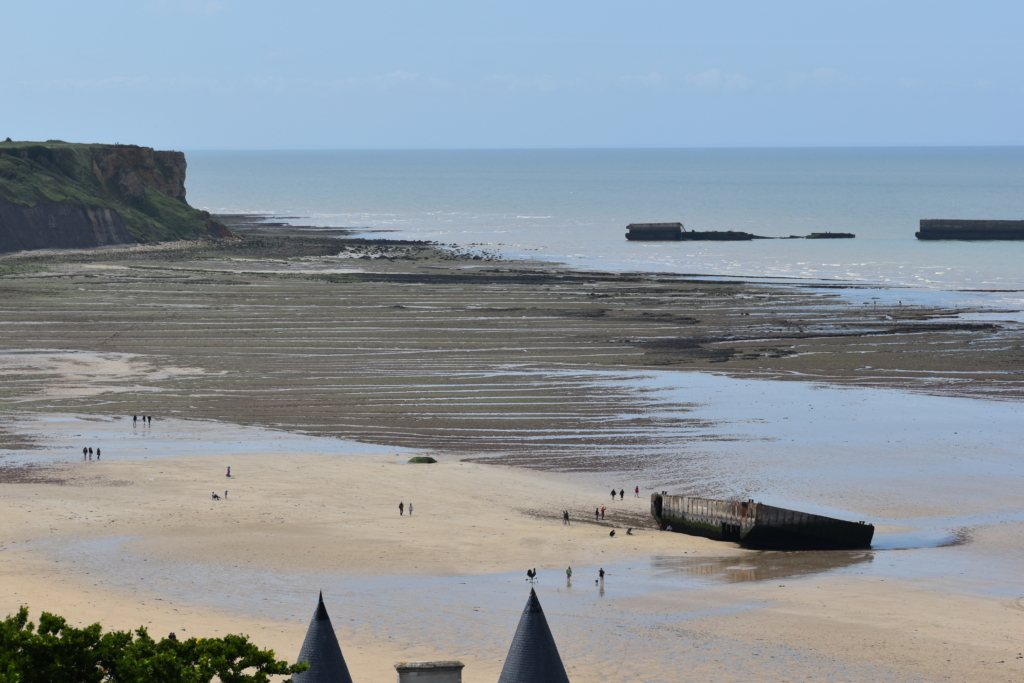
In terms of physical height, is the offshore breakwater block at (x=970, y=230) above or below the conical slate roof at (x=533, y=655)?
above

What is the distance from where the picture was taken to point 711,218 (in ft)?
523

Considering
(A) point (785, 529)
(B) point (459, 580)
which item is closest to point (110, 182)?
(B) point (459, 580)

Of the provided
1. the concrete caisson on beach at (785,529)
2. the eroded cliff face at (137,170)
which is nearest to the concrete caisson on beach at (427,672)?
the concrete caisson on beach at (785,529)

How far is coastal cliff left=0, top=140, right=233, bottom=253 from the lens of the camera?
348 ft

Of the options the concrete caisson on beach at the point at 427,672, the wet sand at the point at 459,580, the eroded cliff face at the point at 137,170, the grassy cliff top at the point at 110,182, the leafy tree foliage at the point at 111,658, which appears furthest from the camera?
the eroded cliff face at the point at 137,170

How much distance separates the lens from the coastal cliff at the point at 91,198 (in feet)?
348

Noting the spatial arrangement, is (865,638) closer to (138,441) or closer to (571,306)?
(138,441)

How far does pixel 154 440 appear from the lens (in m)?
44.0

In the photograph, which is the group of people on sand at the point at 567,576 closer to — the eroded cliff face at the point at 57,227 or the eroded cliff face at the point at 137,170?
the eroded cliff face at the point at 57,227

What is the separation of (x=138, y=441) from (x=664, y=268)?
6095cm

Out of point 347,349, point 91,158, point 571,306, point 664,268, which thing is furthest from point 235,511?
point 91,158

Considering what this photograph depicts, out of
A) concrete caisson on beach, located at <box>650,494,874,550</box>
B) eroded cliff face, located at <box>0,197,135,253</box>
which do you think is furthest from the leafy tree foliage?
eroded cliff face, located at <box>0,197,135,253</box>

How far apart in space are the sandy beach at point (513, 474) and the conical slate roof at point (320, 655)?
6.16 metres

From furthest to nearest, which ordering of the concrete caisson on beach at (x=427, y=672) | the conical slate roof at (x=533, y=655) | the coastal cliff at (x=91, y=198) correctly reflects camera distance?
1. the coastal cliff at (x=91, y=198)
2. the concrete caisson on beach at (x=427, y=672)
3. the conical slate roof at (x=533, y=655)
